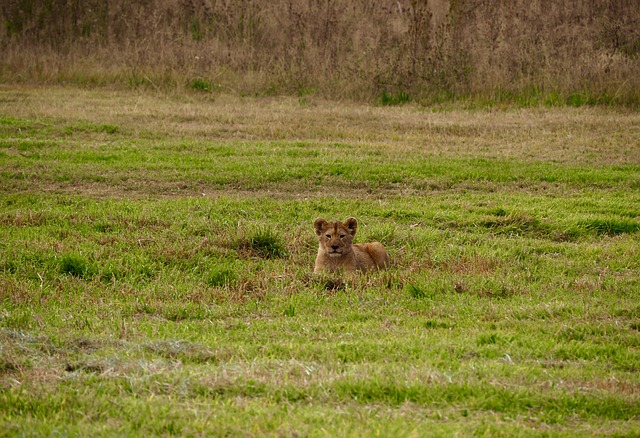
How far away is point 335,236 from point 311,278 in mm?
735

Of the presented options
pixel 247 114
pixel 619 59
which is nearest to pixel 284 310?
pixel 247 114

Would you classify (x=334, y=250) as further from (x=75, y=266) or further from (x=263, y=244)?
(x=75, y=266)

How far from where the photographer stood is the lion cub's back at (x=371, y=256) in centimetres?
891

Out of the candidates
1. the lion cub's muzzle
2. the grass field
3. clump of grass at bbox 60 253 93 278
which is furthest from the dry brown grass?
clump of grass at bbox 60 253 93 278

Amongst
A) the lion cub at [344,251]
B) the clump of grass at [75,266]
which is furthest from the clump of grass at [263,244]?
the clump of grass at [75,266]

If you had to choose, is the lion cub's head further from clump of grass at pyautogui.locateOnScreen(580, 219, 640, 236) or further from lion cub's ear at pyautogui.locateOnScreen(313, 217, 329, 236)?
clump of grass at pyautogui.locateOnScreen(580, 219, 640, 236)

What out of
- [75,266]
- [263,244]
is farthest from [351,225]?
[75,266]

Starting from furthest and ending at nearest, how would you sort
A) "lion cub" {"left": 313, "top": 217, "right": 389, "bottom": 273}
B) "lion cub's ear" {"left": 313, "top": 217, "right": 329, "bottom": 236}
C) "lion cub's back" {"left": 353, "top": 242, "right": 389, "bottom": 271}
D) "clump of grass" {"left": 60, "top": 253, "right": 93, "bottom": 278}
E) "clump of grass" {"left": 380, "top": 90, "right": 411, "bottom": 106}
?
1. "clump of grass" {"left": 380, "top": 90, "right": 411, "bottom": 106}
2. "lion cub's ear" {"left": 313, "top": 217, "right": 329, "bottom": 236}
3. "lion cub's back" {"left": 353, "top": 242, "right": 389, "bottom": 271}
4. "lion cub" {"left": 313, "top": 217, "right": 389, "bottom": 273}
5. "clump of grass" {"left": 60, "top": 253, "right": 93, "bottom": 278}

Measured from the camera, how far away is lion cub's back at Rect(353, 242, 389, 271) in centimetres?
891

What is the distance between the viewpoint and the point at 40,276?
810 cm

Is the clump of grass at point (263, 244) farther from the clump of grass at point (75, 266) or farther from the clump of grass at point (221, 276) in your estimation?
the clump of grass at point (75, 266)

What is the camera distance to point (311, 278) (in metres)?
8.25

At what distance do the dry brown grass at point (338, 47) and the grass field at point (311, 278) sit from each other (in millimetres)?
2680

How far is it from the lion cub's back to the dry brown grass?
11305 millimetres
